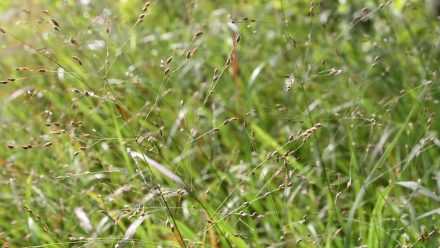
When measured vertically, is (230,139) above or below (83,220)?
above

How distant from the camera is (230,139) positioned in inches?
107

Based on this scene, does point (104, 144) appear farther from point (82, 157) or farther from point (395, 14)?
point (395, 14)

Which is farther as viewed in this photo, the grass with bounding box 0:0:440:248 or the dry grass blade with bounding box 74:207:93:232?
the dry grass blade with bounding box 74:207:93:232

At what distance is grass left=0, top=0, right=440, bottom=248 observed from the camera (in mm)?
1795

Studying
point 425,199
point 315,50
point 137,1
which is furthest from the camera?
Result: point 137,1

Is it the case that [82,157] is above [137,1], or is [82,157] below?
below

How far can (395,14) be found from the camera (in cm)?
283

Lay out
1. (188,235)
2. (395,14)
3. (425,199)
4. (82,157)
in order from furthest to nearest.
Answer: (395,14) → (82,157) → (425,199) → (188,235)

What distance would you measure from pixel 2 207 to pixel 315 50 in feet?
4.58

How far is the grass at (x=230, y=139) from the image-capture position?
179 cm

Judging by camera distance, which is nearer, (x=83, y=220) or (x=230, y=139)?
(x=83, y=220)

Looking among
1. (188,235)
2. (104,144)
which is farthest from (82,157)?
(188,235)

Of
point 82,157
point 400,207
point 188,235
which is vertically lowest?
point 400,207

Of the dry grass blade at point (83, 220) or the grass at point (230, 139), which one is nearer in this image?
the grass at point (230, 139)
